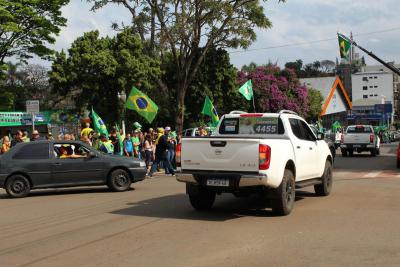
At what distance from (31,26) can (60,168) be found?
1954 centimetres

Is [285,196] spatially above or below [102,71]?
below

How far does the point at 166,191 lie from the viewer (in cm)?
1362

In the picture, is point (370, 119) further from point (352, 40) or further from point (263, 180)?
point (263, 180)

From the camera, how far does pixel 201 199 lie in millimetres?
10125

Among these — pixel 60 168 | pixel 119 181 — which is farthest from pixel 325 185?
pixel 60 168

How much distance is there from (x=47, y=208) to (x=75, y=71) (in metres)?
21.7

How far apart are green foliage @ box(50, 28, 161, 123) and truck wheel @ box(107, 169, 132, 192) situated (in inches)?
713

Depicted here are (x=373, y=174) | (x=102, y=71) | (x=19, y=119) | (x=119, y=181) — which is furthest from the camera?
(x=19, y=119)

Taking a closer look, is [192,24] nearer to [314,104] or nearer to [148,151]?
[148,151]

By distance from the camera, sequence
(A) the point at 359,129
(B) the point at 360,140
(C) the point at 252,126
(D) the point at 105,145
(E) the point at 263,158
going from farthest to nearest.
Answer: (A) the point at 359,129 → (B) the point at 360,140 → (D) the point at 105,145 → (C) the point at 252,126 → (E) the point at 263,158

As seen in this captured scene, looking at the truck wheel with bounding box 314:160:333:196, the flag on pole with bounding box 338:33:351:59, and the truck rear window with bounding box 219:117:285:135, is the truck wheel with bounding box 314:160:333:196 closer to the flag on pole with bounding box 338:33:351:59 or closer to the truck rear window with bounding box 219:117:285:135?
the truck rear window with bounding box 219:117:285:135

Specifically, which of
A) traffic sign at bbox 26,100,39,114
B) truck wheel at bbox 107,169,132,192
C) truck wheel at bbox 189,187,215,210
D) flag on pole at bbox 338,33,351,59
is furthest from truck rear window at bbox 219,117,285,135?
flag on pole at bbox 338,33,351,59

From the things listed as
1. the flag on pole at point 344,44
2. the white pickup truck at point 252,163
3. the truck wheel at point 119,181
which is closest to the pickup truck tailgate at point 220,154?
the white pickup truck at point 252,163

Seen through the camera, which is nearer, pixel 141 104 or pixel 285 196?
pixel 285 196
